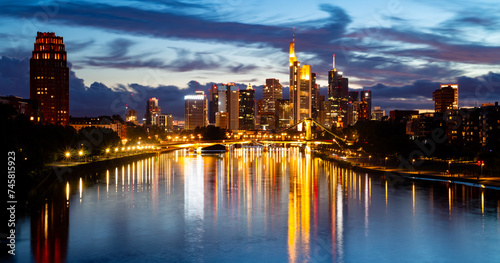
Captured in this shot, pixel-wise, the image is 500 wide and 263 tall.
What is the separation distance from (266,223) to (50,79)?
117 m

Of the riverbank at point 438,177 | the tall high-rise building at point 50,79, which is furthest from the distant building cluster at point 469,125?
the tall high-rise building at point 50,79

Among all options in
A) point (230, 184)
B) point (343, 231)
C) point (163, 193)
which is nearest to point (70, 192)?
point (163, 193)

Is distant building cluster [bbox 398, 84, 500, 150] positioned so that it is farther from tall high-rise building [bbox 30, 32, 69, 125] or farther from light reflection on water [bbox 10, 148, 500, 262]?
tall high-rise building [bbox 30, 32, 69, 125]

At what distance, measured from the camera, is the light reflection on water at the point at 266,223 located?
22453 mm

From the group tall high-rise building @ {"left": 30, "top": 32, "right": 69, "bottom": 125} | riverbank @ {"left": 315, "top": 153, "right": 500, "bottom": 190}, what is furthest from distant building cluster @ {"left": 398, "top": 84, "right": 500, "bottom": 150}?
tall high-rise building @ {"left": 30, "top": 32, "right": 69, "bottom": 125}

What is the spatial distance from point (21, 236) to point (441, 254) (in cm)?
1874

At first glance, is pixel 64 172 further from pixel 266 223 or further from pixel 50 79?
pixel 50 79

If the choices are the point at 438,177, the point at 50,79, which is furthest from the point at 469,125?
the point at 50,79

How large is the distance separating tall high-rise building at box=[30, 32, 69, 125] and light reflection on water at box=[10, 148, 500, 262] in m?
92.4

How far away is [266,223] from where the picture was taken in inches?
1140

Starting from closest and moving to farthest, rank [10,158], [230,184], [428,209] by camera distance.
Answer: [10,158] → [428,209] → [230,184]

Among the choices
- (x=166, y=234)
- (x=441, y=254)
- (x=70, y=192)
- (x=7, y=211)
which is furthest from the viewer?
(x=70, y=192)

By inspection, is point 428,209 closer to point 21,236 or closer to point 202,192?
point 202,192

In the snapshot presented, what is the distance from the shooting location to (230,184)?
49.6 metres
